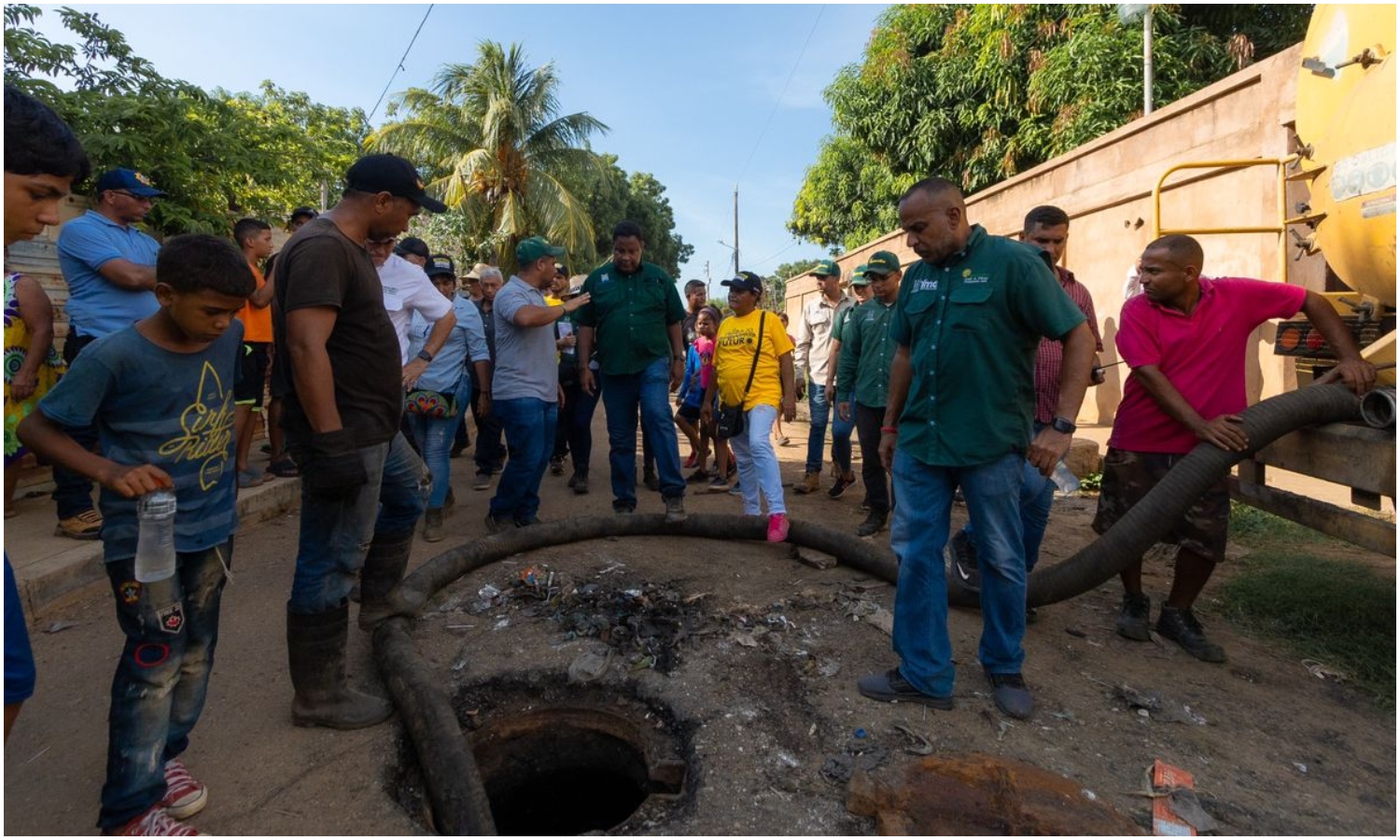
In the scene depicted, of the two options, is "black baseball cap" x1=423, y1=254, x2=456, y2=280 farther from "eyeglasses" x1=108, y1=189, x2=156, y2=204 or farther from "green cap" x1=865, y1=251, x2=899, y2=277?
"green cap" x1=865, y1=251, x2=899, y2=277

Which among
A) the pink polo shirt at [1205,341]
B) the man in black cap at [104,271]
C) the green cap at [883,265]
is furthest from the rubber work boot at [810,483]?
the man in black cap at [104,271]

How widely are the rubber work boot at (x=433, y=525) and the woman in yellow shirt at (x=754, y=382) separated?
2.09m

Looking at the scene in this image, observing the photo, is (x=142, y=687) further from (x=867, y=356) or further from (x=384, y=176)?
(x=867, y=356)

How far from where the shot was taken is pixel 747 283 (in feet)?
18.1

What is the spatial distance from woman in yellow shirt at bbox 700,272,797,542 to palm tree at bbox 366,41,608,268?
1513 cm

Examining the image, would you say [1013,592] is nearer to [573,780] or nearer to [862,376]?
[573,780]

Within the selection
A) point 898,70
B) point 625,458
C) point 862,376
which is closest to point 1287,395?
point 862,376

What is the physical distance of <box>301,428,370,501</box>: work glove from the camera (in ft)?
9.02

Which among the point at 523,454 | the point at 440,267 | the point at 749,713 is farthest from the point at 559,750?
the point at 440,267

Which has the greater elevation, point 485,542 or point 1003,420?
point 1003,420

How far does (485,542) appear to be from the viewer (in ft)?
15.2

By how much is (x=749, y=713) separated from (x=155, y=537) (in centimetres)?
209

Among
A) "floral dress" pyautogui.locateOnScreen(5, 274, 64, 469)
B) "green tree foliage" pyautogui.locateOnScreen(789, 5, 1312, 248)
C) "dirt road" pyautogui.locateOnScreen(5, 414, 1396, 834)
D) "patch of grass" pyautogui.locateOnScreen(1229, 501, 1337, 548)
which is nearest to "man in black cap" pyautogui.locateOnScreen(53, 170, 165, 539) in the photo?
"floral dress" pyautogui.locateOnScreen(5, 274, 64, 469)

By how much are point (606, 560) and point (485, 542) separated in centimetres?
73
